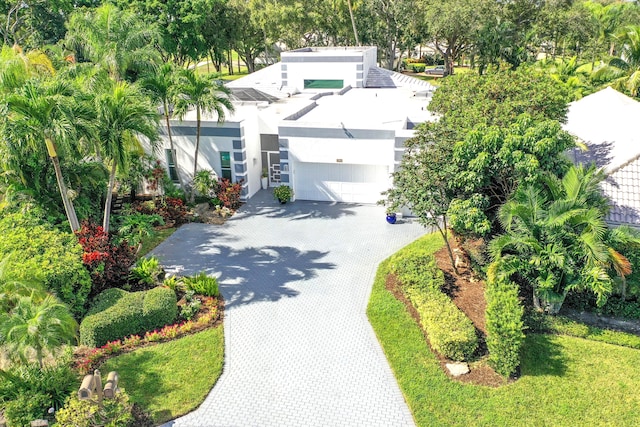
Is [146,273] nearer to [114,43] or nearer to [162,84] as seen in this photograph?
[162,84]

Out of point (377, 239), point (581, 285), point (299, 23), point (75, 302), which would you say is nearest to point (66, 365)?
point (75, 302)

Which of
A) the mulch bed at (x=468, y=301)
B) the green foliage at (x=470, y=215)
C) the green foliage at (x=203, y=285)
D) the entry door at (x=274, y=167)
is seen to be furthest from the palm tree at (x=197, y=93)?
the green foliage at (x=470, y=215)

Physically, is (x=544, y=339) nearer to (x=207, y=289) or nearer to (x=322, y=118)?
(x=207, y=289)

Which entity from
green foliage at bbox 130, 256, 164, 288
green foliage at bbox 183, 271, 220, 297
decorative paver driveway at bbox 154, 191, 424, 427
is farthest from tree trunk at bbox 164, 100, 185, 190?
green foliage at bbox 183, 271, 220, 297

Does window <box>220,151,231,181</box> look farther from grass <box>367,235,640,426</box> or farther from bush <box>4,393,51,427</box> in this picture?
bush <box>4,393,51,427</box>

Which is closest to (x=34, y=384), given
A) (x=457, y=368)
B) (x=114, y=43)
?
(x=457, y=368)

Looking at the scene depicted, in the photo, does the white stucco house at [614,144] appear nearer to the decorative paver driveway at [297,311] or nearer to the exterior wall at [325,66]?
the decorative paver driveway at [297,311]
